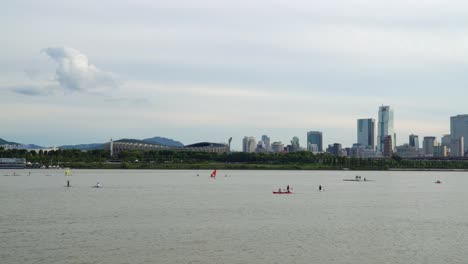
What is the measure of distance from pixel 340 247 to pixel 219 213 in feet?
88.9

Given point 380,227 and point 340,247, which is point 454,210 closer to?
point 380,227

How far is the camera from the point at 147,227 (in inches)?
2485

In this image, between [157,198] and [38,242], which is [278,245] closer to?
[38,242]

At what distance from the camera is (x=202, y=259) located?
46469 millimetres

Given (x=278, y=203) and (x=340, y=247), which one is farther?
(x=278, y=203)

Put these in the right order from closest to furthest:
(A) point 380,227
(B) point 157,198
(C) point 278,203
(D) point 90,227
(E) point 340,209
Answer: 1. (D) point 90,227
2. (A) point 380,227
3. (E) point 340,209
4. (C) point 278,203
5. (B) point 157,198

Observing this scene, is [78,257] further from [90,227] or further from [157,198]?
[157,198]

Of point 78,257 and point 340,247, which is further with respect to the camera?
point 340,247

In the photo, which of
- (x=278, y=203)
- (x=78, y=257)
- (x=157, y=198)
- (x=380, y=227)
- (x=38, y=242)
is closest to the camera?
(x=78, y=257)

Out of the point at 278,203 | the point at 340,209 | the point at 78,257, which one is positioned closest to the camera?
the point at 78,257

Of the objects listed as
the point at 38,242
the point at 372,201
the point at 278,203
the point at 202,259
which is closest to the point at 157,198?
the point at 278,203

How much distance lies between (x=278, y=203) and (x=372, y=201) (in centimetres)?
1836

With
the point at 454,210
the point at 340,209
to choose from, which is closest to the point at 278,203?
the point at 340,209

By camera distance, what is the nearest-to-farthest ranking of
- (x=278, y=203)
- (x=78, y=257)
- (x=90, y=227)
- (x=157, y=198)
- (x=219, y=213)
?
(x=78, y=257)
(x=90, y=227)
(x=219, y=213)
(x=278, y=203)
(x=157, y=198)
